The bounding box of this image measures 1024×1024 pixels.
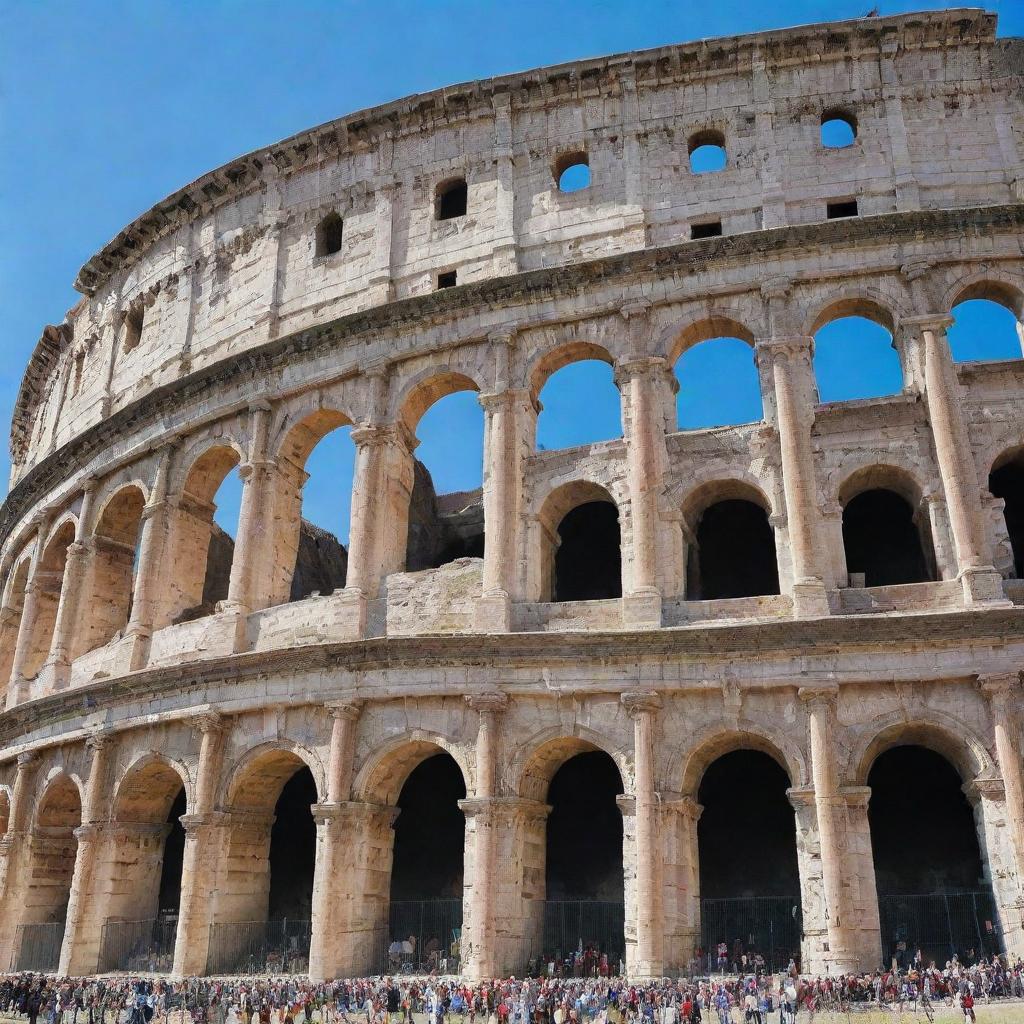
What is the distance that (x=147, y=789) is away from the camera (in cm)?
1827

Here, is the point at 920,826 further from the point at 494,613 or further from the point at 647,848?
the point at 494,613

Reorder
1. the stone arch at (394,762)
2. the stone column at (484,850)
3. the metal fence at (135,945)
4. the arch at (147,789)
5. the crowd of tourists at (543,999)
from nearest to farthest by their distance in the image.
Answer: the crowd of tourists at (543,999), the stone column at (484,850), the stone arch at (394,762), the metal fence at (135,945), the arch at (147,789)

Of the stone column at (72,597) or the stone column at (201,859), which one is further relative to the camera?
the stone column at (72,597)

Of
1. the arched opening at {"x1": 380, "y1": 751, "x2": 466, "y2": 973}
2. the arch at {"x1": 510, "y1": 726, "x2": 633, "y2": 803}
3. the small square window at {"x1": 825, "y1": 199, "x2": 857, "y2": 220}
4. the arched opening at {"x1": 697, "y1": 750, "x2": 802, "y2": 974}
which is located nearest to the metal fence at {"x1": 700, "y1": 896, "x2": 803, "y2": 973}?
the arched opening at {"x1": 697, "y1": 750, "x2": 802, "y2": 974}

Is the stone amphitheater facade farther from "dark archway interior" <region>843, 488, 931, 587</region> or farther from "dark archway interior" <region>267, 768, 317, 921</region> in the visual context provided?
"dark archway interior" <region>843, 488, 931, 587</region>

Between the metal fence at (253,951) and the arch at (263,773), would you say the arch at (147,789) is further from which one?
the metal fence at (253,951)

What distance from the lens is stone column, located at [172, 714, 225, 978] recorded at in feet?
52.3

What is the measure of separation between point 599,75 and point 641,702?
37.5 feet

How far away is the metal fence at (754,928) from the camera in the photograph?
14648mm

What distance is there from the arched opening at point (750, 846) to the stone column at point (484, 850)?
3329 millimetres

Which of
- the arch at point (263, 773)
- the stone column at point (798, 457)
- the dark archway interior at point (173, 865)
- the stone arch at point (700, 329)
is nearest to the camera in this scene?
the stone column at point (798, 457)

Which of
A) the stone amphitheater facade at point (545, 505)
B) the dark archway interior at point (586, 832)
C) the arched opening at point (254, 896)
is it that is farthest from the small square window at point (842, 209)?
the arched opening at point (254, 896)

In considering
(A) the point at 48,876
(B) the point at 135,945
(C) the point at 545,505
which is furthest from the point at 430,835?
(A) the point at 48,876

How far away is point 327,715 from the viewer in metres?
16.2
